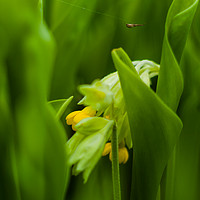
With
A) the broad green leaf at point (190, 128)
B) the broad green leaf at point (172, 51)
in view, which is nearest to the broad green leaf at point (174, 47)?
the broad green leaf at point (172, 51)

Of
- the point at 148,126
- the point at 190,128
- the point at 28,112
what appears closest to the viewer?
the point at 28,112

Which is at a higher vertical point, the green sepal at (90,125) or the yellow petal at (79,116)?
the green sepal at (90,125)

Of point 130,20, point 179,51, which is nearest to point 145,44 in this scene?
point 130,20

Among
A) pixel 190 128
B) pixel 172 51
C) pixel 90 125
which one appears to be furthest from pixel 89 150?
pixel 190 128

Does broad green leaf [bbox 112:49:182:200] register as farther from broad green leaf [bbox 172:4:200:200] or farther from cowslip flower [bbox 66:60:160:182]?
broad green leaf [bbox 172:4:200:200]

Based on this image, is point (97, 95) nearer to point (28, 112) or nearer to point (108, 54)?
point (28, 112)

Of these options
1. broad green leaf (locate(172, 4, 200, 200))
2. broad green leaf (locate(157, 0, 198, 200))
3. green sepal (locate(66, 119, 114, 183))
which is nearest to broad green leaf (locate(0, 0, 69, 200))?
green sepal (locate(66, 119, 114, 183))

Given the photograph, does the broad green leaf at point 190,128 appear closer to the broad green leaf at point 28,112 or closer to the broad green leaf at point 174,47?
the broad green leaf at point 174,47

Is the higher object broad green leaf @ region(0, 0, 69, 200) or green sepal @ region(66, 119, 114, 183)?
broad green leaf @ region(0, 0, 69, 200)

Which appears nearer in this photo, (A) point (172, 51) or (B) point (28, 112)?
(B) point (28, 112)
